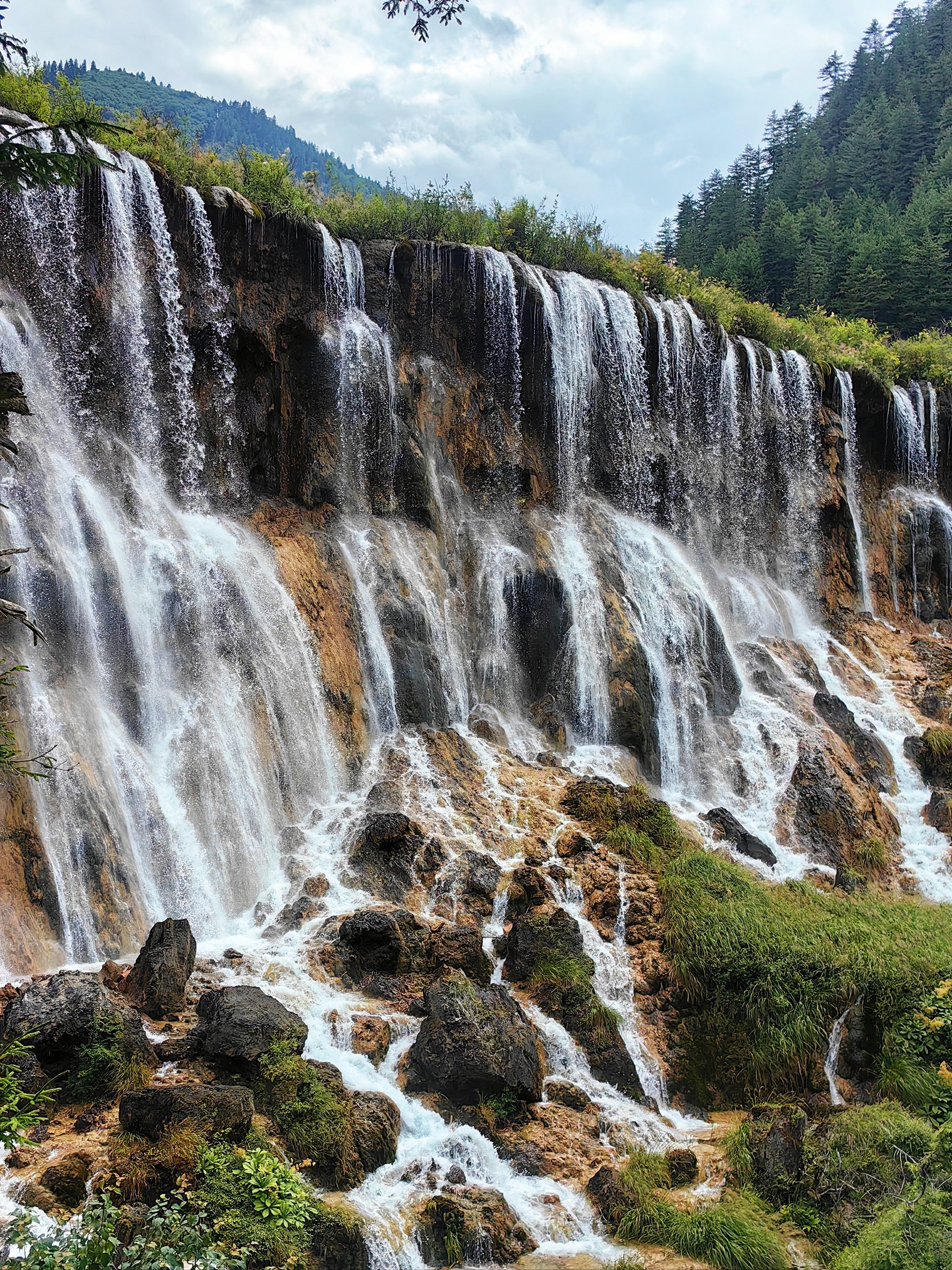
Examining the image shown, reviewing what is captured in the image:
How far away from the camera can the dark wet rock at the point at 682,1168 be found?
8.84 m

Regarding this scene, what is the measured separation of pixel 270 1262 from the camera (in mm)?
6656

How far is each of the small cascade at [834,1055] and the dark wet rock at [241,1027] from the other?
19.5 ft

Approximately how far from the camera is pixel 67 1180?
6809 mm

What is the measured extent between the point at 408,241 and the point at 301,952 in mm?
16198

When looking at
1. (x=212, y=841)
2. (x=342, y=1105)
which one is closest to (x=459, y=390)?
(x=212, y=841)

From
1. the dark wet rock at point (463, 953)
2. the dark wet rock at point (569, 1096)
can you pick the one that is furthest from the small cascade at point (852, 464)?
the dark wet rock at point (569, 1096)

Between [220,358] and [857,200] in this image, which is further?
[857,200]

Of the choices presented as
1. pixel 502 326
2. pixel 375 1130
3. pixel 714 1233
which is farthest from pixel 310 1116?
pixel 502 326

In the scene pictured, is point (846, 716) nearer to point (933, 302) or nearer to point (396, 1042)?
point (396, 1042)

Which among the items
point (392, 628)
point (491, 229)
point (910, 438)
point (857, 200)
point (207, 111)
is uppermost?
point (207, 111)

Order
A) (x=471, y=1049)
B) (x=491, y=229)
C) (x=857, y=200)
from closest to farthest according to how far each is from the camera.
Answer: (x=471, y=1049) → (x=491, y=229) → (x=857, y=200)

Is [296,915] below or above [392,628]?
below

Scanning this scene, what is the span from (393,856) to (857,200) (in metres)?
50.7

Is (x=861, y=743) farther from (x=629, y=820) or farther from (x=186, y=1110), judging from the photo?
(x=186, y=1110)
